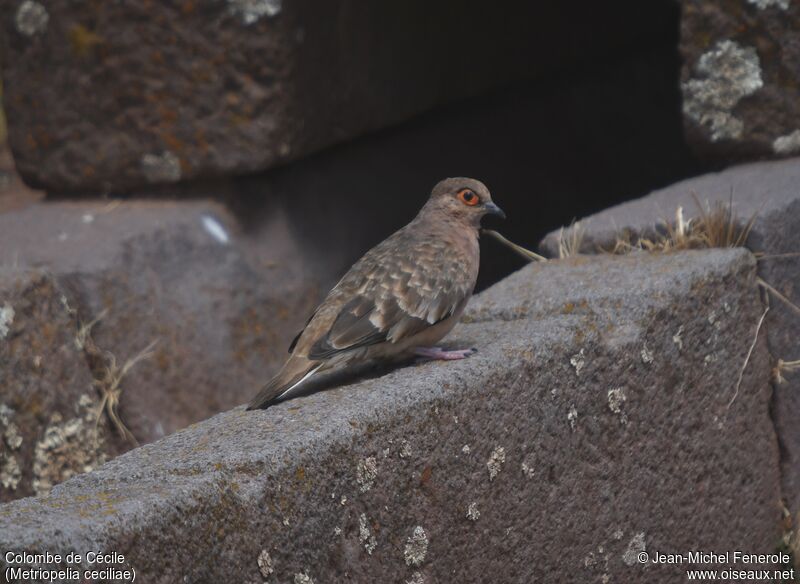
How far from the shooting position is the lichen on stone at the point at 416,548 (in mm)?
2701

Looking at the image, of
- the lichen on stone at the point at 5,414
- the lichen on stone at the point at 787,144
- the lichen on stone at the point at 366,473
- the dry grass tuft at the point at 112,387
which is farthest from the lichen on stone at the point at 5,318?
the lichen on stone at the point at 787,144

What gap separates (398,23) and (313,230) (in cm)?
116

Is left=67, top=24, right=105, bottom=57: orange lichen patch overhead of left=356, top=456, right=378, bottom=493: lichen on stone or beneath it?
overhead

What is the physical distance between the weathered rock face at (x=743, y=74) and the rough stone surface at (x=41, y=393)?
264 centimetres

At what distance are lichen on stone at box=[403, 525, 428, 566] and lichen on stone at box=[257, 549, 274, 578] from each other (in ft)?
1.40

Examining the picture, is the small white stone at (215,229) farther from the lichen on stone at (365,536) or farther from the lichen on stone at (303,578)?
the lichen on stone at (303,578)

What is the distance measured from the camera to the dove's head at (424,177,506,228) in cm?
382

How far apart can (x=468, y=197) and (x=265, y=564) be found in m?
1.80

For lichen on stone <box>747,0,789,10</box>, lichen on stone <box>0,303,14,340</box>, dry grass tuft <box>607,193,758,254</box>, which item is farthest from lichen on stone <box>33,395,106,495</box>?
lichen on stone <box>747,0,789,10</box>

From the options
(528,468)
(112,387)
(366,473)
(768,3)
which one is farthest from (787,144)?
(112,387)

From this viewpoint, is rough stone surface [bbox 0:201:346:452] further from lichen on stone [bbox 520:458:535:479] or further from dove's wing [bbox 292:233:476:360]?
lichen on stone [bbox 520:458:535:479]

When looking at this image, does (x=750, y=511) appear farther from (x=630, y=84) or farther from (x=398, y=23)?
(x=630, y=84)

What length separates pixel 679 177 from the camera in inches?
285

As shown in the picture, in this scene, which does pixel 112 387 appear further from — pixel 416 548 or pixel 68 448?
pixel 416 548
